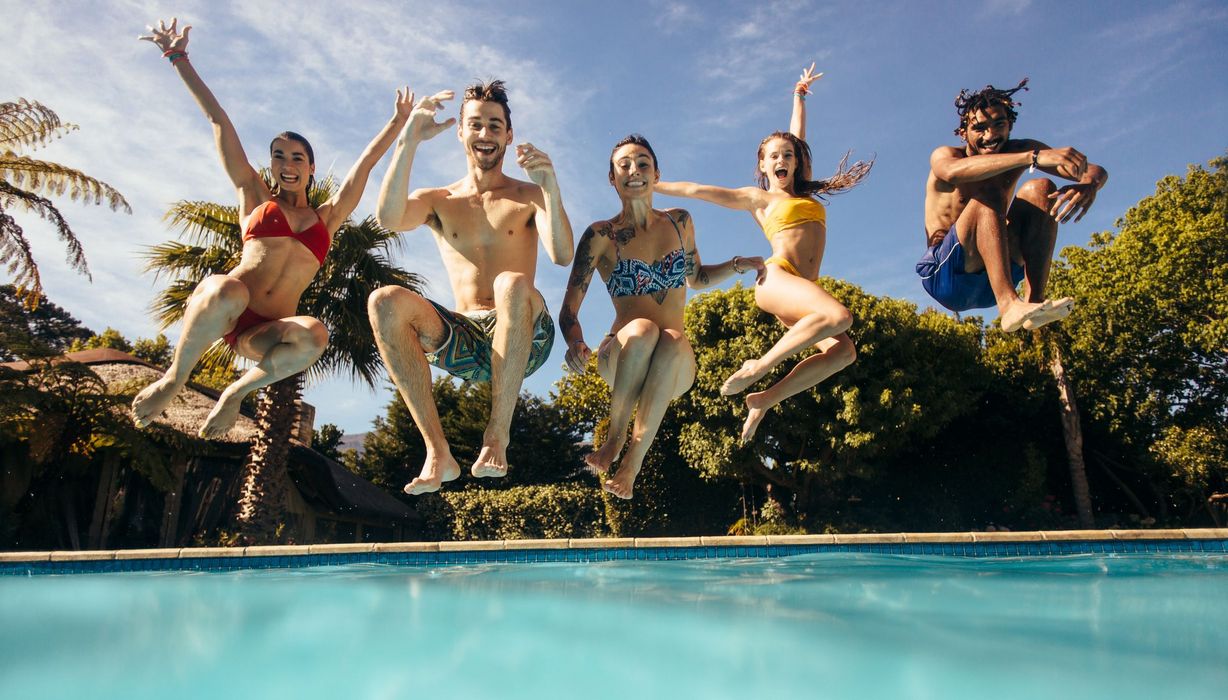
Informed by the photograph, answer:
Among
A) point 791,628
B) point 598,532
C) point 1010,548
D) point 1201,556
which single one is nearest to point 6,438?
point 598,532

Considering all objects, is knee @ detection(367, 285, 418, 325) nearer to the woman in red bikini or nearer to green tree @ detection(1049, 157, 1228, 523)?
the woman in red bikini

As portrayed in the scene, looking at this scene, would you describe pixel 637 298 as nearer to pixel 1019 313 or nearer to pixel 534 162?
pixel 534 162

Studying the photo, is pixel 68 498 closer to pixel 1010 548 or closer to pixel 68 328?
pixel 1010 548

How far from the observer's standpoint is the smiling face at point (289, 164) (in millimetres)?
5404

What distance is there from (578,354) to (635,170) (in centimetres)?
122

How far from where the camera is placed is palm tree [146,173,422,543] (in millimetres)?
13352

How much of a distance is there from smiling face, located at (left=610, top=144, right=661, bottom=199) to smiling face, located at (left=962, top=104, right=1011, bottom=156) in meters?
1.92

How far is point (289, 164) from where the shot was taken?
17.8ft

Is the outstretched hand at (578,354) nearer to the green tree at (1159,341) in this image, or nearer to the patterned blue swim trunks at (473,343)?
the patterned blue swim trunks at (473,343)

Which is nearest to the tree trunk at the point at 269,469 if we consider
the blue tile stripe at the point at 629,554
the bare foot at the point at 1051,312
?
the blue tile stripe at the point at 629,554

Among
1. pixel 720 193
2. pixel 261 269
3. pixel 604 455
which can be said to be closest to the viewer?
pixel 261 269

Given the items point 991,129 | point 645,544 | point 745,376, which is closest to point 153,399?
point 745,376

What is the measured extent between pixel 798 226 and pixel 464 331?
2253 mm

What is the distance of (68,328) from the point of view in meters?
32.9
